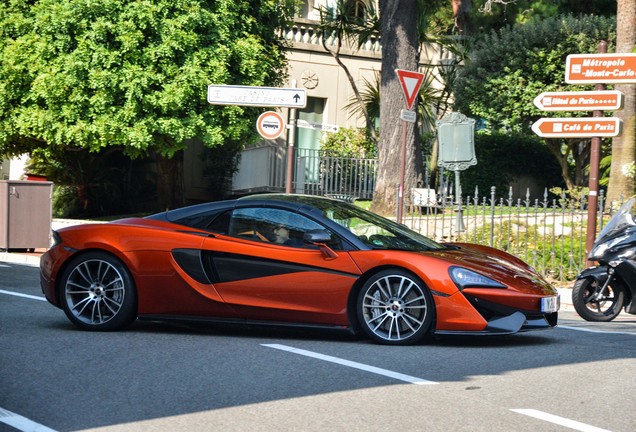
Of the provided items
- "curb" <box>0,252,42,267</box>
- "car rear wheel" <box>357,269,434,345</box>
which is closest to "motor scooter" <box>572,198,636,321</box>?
"car rear wheel" <box>357,269,434,345</box>

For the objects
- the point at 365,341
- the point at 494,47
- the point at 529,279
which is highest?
the point at 494,47

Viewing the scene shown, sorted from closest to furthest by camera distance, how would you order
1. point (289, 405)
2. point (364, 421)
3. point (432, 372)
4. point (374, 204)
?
point (364, 421) < point (289, 405) < point (432, 372) < point (374, 204)

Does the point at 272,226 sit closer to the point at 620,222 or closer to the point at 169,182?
the point at 620,222

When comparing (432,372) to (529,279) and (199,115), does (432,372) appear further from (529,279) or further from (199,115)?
(199,115)

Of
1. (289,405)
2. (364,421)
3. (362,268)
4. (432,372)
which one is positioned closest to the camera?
(364,421)

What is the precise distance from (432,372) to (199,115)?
16.0 metres

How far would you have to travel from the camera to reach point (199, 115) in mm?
22625

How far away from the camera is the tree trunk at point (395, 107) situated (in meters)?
21.4

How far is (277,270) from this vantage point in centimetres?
880

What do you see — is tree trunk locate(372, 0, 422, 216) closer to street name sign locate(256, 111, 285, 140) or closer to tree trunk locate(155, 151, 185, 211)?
street name sign locate(256, 111, 285, 140)

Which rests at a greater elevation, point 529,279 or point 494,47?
point 494,47

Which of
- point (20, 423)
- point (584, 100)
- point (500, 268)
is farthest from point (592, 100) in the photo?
point (20, 423)

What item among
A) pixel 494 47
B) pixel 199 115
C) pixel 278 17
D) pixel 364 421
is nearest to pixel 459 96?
pixel 494 47

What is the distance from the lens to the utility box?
19022 millimetres
